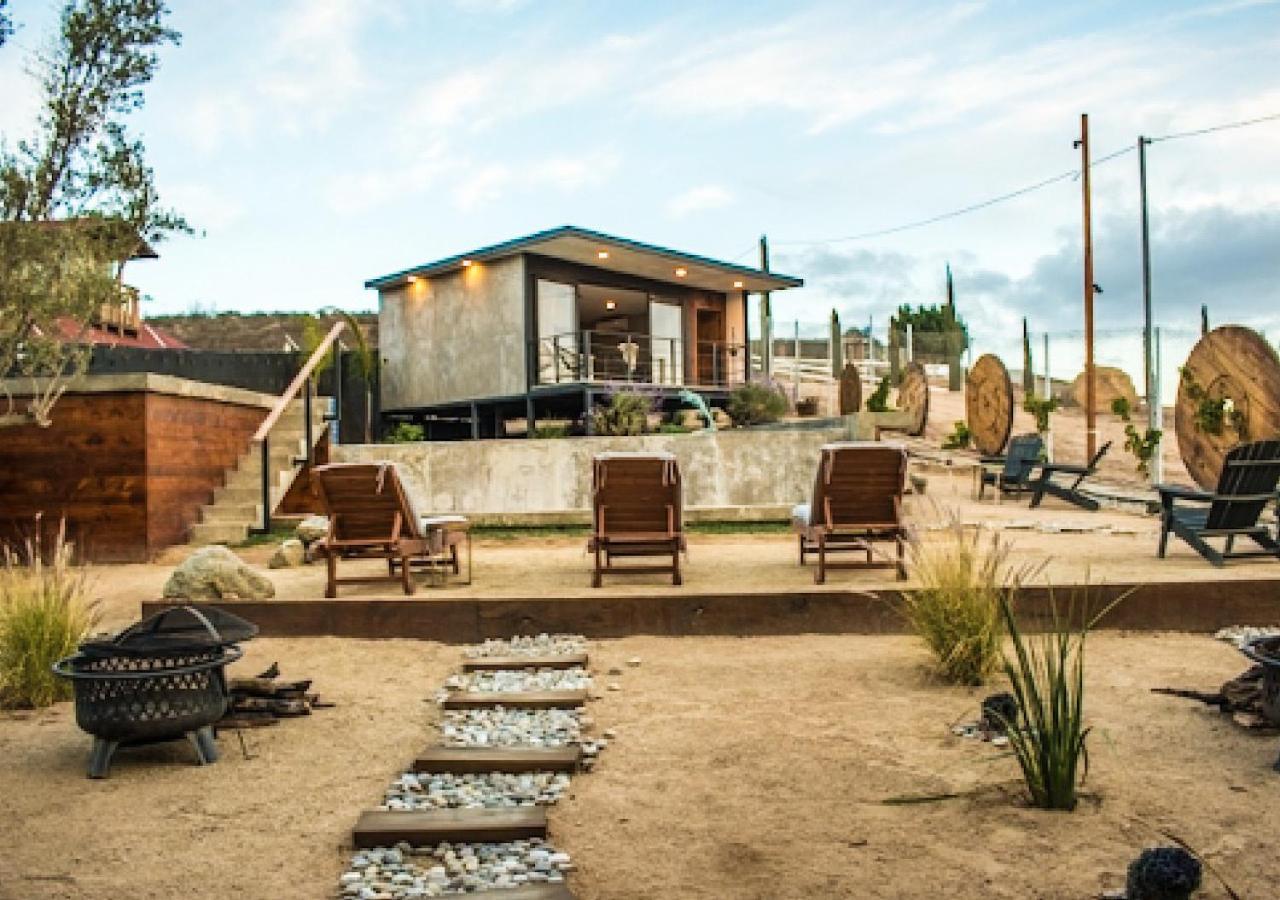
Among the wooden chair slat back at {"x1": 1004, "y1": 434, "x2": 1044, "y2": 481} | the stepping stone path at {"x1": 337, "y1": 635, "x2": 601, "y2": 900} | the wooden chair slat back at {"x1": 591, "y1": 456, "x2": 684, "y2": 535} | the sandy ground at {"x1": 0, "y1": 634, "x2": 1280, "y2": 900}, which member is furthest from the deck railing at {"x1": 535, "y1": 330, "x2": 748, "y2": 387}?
the sandy ground at {"x1": 0, "y1": 634, "x2": 1280, "y2": 900}

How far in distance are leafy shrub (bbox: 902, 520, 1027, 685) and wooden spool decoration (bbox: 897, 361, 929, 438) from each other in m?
17.3

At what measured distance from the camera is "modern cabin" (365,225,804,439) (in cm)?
1972

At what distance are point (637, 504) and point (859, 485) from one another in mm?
1562

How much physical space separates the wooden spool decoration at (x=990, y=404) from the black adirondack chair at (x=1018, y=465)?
3137 millimetres

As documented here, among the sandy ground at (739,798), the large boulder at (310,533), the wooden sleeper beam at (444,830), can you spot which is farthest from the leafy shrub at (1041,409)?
the wooden sleeper beam at (444,830)

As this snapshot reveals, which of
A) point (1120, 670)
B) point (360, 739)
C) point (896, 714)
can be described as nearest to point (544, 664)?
point (360, 739)

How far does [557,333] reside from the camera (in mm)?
20609

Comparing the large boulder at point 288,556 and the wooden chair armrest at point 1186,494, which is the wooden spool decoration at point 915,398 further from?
the large boulder at point 288,556

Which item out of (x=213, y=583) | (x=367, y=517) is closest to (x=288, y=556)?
(x=367, y=517)

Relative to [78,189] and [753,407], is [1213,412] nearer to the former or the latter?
Result: [753,407]

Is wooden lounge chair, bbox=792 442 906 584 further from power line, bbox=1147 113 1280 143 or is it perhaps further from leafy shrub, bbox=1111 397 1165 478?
power line, bbox=1147 113 1280 143

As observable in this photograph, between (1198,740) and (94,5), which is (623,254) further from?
(1198,740)

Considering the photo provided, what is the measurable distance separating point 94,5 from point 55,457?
4.51 metres

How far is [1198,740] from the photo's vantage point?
4.02 metres
